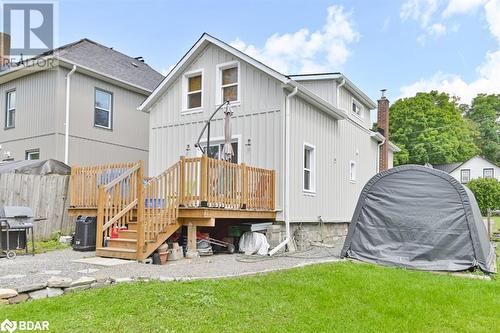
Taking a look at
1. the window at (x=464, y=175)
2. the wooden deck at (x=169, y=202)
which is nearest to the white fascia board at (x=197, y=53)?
the wooden deck at (x=169, y=202)

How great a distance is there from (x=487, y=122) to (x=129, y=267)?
4984 centimetres

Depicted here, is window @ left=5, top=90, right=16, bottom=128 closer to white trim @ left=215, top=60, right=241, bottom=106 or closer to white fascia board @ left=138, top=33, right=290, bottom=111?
white fascia board @ left=138, top=33, right=290, bottom=111

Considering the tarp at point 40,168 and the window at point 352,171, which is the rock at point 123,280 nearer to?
the tarp at point 40,168

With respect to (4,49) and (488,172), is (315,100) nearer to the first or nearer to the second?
(4,49)

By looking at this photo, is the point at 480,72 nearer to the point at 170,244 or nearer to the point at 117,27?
the point at 117,27

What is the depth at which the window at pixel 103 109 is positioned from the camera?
47.7 ft

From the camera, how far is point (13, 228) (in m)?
7.93

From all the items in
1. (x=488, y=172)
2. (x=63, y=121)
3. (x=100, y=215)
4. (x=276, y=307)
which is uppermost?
(x=63, y=121)

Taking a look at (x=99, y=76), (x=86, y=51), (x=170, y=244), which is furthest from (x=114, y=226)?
(x=86, y=51)

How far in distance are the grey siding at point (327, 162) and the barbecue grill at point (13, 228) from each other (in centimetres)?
599

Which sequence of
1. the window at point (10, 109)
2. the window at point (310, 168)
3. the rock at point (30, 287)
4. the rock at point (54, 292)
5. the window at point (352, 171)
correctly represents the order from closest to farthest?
the rock at point (30, 287), the rock at point (54, 292), the window at point (310, 168), the window at point (352, 171), the window at point (10, 109)

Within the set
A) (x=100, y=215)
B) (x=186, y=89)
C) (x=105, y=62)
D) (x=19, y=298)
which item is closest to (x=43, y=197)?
(x=100, y=215)

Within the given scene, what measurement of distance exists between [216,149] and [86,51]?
7.59 m

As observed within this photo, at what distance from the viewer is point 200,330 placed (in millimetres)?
4102
